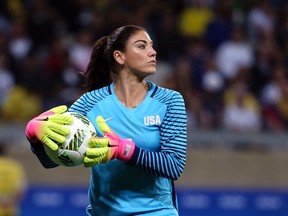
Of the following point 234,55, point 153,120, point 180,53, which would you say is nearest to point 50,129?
point 153,120

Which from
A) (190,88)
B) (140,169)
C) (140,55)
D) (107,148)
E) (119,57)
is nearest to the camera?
(107,148)

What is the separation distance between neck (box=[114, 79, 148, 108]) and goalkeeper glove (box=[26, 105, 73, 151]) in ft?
1.49

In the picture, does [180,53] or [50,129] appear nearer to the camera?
[50,129]

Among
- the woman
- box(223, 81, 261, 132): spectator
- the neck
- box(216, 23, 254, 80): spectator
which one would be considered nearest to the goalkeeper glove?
the woman

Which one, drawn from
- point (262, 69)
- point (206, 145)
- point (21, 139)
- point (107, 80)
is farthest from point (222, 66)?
point (107, 80)

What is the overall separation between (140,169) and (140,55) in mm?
681

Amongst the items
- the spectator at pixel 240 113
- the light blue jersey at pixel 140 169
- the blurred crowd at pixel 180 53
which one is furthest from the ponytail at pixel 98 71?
the spectator at pixel 240 113

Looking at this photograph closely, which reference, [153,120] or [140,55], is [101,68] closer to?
[140,55]

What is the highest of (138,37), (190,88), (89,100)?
(190,88)

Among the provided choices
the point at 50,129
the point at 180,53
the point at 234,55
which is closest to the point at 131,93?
the point at 50,129

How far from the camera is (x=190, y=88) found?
429 inches

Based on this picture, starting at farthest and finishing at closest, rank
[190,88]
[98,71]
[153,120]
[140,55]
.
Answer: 1. [190,88]
2. [98,71]
3. [140,55]
4. [153,120]

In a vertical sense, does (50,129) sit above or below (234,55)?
below

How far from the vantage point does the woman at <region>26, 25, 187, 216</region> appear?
4605 mm
